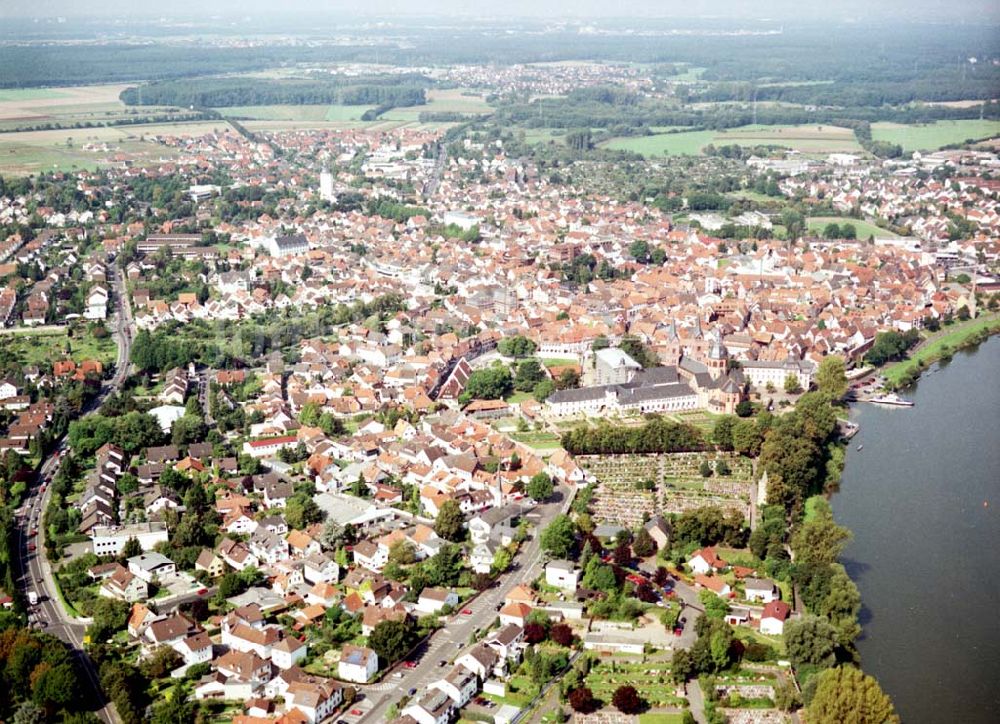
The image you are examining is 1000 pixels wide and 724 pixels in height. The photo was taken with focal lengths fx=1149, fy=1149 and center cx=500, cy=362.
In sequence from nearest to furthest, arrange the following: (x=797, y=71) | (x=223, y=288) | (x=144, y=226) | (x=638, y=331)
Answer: (x=638, y=331) < (x=223, y=288) < (x=144, y=226) < (x=797, y=71)

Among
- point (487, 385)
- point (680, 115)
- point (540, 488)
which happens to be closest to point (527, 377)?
point (487, 385)

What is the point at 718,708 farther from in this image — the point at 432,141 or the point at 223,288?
the point at 432,141

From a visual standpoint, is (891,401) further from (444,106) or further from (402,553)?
(444,106)

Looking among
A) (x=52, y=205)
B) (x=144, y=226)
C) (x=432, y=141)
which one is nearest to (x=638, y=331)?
(x=144, y=226)

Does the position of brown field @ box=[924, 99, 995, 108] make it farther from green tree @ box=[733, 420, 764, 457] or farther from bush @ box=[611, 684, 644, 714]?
bush @ box=[611, 684, 644, 714]

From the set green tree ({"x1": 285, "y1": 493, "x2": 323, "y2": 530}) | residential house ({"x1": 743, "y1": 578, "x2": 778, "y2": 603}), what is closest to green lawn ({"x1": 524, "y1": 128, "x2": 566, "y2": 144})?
green tree ({"x1": 285, "y1": 493, "x2": 323, "y2": 530})

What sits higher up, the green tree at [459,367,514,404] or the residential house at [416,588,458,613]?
the green tree at [459,367,514,404]
